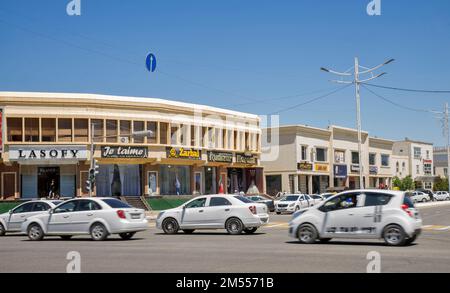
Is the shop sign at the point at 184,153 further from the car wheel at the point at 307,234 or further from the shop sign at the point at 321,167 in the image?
the car wheel at the point at 307,234

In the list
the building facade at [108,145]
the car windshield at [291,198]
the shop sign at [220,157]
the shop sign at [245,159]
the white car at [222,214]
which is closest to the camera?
the white car at [222,214]

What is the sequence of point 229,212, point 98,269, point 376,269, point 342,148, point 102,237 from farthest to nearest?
point 342,148 → point 229,212 → point 102,237 → point 98,269 → point 376,269

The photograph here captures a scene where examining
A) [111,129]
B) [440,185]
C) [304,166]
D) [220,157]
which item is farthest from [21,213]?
[440,185]

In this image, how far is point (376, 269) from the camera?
38.6 ft

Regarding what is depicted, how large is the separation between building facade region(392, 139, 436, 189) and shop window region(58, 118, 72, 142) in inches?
2662

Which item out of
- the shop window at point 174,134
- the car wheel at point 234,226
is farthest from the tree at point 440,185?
the car wheel at point 234,226

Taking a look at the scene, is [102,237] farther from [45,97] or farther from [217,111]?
[217,111]

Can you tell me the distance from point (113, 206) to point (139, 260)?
668 cm

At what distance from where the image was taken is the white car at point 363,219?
55.8 ft

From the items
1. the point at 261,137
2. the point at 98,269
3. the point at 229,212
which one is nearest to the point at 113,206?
the point at 229,212

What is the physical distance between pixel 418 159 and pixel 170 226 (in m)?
88.7

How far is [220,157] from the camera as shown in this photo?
57.2 meters

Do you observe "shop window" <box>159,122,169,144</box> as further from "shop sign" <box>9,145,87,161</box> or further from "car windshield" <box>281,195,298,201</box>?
"car windshield" <box>281,195,298,201</box>

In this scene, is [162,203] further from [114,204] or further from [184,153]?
[114,204]
